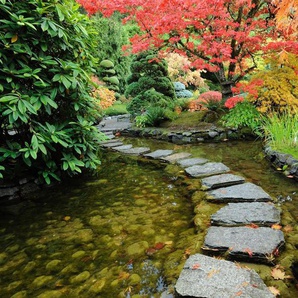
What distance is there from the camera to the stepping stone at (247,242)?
174cm

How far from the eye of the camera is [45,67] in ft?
8.86

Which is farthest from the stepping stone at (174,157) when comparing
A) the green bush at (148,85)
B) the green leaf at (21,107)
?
the green bush at (148,85)

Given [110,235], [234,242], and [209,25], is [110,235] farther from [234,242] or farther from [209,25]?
[209,25]

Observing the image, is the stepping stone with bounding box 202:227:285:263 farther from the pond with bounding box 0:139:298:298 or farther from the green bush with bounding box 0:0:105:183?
the green bush with bounding box 0:0:105:183

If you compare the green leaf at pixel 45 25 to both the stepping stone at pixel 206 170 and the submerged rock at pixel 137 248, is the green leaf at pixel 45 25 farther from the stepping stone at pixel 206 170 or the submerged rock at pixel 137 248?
the stepping stone at pixel 206 170

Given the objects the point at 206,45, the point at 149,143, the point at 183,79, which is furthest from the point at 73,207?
the point at 183,79

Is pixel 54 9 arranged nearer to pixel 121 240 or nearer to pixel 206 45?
pixel 121 240

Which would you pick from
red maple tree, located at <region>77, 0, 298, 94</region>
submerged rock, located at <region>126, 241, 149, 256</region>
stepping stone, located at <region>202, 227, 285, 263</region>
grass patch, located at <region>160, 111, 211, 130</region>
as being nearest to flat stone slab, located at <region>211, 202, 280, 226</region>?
stepping stone, located at <region>202, 227, 285, 263</region>

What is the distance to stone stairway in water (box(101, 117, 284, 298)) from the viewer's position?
1.46 metres

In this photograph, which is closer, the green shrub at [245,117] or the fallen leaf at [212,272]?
the fallen leaf at [212,272]

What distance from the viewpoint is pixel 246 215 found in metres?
2.28

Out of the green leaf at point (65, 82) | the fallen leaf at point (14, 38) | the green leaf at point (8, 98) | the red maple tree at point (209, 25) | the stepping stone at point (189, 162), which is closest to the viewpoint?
the green leaf at point (8, 98)

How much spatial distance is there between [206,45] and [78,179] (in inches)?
154

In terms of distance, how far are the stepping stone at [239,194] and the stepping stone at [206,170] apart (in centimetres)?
55
